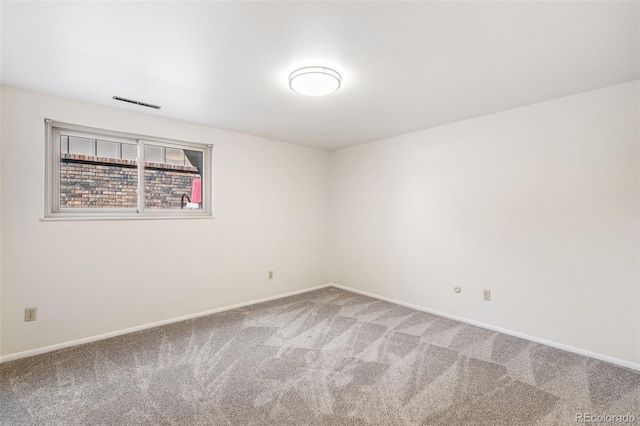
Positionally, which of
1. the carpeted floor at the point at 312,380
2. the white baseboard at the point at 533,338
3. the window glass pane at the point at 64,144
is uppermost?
the window glass pane at the point at 64,144

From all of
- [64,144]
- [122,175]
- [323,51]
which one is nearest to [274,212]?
[122,175]

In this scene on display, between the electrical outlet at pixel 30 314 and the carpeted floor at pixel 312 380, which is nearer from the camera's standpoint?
the carpeted floor at pixel 312 380

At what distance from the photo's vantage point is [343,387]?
2141mm

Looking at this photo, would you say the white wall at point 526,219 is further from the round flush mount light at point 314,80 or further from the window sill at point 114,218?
the window sill at point 114,218

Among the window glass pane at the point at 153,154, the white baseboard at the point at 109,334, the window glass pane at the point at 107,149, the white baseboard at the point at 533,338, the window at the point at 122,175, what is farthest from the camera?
the window glass pane at the point at 153,154

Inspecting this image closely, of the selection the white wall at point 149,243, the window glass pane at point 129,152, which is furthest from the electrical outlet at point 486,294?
the window glass pane at point 129,152

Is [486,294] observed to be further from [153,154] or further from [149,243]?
[153,154]

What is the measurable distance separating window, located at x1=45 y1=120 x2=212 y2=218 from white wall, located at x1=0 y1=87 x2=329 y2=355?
12cm

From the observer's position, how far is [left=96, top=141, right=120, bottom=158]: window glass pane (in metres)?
3.08

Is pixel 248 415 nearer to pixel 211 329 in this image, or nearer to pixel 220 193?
pixel 211 329

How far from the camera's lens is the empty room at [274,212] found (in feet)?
5.92

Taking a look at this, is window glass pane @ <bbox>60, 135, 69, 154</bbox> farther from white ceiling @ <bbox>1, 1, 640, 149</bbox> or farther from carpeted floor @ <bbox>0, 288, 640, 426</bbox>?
carpeted floor @ <bbox>0, 288, 640, 426</bbox>

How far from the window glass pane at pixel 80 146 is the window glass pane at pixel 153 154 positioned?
489 millimetres

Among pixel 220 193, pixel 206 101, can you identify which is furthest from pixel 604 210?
pixel 220 193
